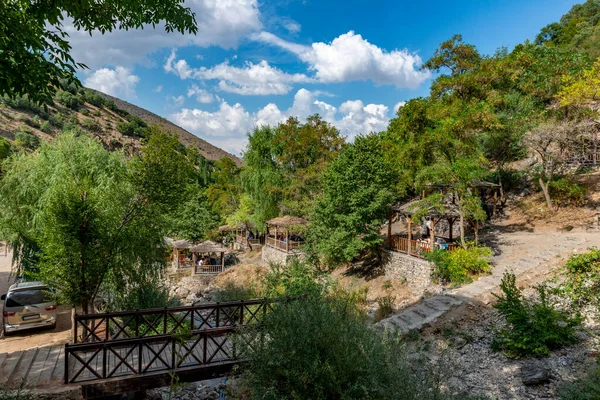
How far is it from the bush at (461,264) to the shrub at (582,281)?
259 centimetres

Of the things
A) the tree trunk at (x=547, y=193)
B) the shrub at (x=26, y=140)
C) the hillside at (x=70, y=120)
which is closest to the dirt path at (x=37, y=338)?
the tree trunk at (x=547, y=193)

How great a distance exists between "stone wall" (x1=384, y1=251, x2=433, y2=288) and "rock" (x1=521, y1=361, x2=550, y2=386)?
25.2 feet

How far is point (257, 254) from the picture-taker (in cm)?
2942

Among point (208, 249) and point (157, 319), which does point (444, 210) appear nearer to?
point (157, 319)

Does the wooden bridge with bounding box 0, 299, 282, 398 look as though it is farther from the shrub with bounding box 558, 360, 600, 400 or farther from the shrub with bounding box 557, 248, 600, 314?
the shrub with bounding box 557, 248, 600, 314

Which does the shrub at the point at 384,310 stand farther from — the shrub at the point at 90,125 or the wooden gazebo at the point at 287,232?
the shrub at the point at 90,125

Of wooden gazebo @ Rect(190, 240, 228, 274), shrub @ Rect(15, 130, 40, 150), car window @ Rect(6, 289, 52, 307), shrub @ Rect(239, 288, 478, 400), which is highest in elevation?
shrub @ Rect(15, 130, 40, 150)

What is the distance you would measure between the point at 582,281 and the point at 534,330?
2.98 m

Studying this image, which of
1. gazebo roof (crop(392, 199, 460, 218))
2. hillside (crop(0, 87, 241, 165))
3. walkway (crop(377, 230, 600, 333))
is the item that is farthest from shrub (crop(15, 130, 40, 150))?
walkway (crop(377, 230, 600, 333))

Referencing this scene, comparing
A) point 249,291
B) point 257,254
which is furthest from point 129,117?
point 249,291

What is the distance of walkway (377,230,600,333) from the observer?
9828mm

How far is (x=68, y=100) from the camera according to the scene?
65.2 metres

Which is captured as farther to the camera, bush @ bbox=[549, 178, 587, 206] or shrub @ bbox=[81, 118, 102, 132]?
shrub @ bbox=[81, 118, 102, 132]

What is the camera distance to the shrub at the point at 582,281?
8102 millimetres
